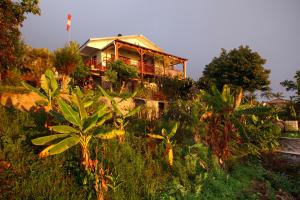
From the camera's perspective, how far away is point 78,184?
4031 millimetres

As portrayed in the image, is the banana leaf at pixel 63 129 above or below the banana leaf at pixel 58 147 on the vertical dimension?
above

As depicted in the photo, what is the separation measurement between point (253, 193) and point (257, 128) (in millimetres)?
5882

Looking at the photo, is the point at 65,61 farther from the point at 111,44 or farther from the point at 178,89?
the point at 111,44

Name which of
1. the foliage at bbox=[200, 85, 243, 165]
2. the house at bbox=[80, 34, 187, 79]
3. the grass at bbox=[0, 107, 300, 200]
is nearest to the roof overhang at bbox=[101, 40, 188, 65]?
the house at bbox=[80, 34, 187, 79]

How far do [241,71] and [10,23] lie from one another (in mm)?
21293

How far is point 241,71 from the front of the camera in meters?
22.9

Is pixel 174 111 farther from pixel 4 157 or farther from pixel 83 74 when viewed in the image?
pixel 83 74

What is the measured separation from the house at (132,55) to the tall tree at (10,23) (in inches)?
431

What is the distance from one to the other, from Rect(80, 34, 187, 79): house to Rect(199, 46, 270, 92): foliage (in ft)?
14.3

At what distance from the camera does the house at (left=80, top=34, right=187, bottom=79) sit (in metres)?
23.3

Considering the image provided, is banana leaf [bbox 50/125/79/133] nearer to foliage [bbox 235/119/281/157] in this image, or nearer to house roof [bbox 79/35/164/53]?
foliage [bbox 235/119/281/157]

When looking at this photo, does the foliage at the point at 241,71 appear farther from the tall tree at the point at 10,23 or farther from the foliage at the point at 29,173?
the foliage at the point at 29,173

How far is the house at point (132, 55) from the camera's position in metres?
23.3

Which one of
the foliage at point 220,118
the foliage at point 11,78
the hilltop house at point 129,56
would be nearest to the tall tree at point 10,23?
the foliage at point 11,78
